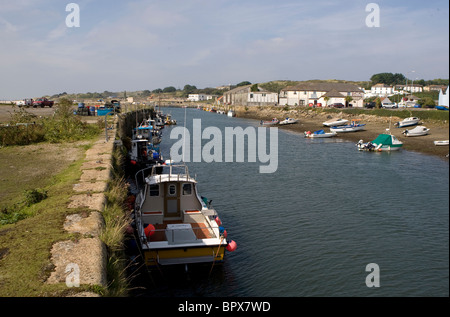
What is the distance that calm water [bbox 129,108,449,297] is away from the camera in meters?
11.8

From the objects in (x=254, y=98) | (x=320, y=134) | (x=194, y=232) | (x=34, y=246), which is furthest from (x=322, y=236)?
(x=254, y=98)

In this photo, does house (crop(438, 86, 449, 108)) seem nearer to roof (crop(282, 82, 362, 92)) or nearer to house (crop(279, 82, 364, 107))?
house (crop(279, 82, 364, 107))

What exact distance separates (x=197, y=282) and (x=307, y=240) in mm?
6204

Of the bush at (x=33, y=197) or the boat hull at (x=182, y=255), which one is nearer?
the bush at (x=33, y=197)

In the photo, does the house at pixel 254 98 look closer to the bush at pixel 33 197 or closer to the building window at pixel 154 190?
the building window at pixel 154 190

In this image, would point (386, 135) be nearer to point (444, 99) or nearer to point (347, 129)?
point (347, 129)

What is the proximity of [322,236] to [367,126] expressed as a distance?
177 ft

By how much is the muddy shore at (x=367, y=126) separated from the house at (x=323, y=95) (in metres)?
7.48

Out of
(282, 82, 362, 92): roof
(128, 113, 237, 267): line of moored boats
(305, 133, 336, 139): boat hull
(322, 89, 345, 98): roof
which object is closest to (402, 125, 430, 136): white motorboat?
(305, 133, 336, 139): boat hull

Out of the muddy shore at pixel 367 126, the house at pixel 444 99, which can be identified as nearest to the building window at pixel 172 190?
the muddy shore at pixel 367 126

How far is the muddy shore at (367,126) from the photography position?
42.6 m

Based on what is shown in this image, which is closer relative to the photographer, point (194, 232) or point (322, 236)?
point (194, 232)

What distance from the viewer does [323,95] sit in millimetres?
106188
